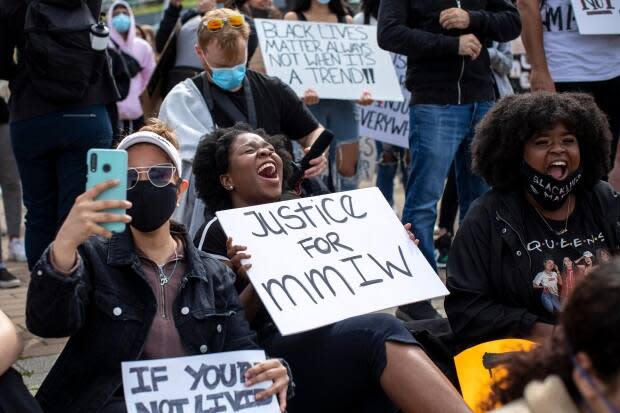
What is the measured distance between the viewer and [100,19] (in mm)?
5340

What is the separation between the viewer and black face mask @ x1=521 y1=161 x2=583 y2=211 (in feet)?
12.4

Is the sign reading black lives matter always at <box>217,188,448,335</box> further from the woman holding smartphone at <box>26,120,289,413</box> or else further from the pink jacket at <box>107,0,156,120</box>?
the pink jacket at <box>107,0,156,120</box>

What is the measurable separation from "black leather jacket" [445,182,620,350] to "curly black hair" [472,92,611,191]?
18 cm

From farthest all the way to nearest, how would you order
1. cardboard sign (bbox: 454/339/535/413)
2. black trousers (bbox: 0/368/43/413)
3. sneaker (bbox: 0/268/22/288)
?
sneaker (bbox: 0/268/22/288)
cardboard sign (bbox: 454/339/535/413)
black trousers (bbox: 0/368/43/413)

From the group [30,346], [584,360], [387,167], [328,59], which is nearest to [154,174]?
[584,360]

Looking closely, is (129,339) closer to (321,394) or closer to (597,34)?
(321,394)

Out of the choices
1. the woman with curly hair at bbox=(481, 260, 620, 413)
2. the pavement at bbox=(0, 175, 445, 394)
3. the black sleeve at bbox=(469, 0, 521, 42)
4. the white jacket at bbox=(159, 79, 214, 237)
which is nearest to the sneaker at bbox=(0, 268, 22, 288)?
the pavement at bbox=(0, 175, 445, 394)

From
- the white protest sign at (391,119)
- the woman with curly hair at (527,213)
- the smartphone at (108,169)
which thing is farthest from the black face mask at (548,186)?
the white protest sign at (391,119)

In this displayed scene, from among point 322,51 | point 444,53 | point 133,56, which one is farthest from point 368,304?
point 133,56

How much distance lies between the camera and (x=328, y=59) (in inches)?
257

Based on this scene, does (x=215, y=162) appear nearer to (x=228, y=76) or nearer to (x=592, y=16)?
(x=228, y=76)

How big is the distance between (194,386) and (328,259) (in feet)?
2.35

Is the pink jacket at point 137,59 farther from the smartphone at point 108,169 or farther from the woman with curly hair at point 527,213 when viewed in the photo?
the smartphone at point 108,169

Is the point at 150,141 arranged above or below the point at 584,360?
below
